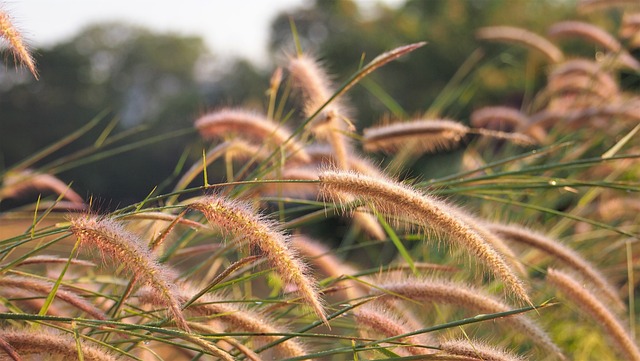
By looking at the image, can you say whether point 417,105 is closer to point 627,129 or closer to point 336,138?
point 627,129

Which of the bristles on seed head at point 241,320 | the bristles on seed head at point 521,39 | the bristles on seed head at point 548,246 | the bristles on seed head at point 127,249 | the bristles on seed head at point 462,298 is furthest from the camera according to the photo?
the bristles on seed head at point 521,39

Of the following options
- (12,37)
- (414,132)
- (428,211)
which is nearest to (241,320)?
(428,211)

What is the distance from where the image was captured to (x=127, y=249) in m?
1.18

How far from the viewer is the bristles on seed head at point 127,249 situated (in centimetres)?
116

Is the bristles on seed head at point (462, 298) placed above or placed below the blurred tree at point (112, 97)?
below

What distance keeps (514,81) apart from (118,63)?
20982 mm

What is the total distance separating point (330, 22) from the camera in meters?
16.5

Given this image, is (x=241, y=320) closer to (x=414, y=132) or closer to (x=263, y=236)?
(x=263, y=236)

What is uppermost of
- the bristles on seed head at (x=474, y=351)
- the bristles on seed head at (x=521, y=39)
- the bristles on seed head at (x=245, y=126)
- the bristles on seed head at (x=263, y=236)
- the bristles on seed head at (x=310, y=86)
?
the bristles on seed head at (x=521, y=39)

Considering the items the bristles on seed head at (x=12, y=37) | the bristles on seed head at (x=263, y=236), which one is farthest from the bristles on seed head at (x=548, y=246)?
the bristles on seed head at (x=12, y=37)

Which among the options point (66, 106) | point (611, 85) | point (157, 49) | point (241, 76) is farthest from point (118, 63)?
point (611, 85)

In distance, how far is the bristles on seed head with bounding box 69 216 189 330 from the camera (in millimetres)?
1164

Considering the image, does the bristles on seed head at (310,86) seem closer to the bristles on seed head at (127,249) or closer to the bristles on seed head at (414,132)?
the bristles on seed head at (414,132)

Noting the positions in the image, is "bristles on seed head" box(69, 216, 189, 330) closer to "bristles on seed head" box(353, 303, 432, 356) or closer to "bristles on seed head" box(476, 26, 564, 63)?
"bristles on seed head" box(353, 303, 432, 356)
